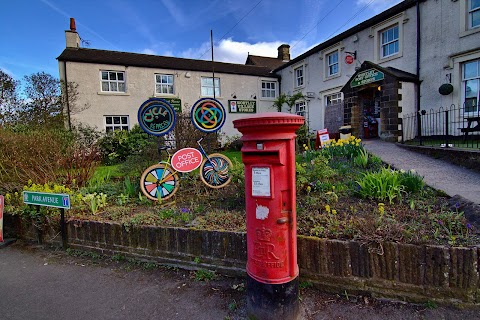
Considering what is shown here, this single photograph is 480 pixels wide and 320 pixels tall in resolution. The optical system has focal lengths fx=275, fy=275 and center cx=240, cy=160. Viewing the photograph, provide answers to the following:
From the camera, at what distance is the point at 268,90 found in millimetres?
22469

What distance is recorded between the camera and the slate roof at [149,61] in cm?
1705

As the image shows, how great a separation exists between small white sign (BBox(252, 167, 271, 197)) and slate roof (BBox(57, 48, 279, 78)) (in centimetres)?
1832

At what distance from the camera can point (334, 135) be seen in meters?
12.6

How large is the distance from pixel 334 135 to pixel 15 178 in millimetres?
11452

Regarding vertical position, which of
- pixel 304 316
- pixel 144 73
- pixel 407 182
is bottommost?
pixel 304 316

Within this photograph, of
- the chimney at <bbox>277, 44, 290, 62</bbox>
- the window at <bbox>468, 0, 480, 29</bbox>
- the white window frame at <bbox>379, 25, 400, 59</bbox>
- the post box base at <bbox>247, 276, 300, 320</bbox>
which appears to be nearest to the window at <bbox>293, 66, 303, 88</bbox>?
the white window frame at <bbox>379, 25, 400, 59</bbox>

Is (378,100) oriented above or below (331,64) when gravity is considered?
below

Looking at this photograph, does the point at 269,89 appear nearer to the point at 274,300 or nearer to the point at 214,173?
the point at 214,173

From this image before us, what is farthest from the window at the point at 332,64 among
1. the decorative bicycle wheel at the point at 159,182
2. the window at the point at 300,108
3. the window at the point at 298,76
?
the decorative bicycle wheel at the point at 159,182

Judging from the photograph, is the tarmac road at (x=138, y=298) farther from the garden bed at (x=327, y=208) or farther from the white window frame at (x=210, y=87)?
the white window frame at (x=210, y=87)

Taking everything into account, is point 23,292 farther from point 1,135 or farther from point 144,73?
point 144,73

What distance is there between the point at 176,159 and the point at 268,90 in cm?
1919

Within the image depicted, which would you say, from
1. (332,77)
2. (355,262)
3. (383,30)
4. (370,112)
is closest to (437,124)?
(370,112)

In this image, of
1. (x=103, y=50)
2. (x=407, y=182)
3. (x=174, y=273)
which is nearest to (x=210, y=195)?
(x=174, y=273)
